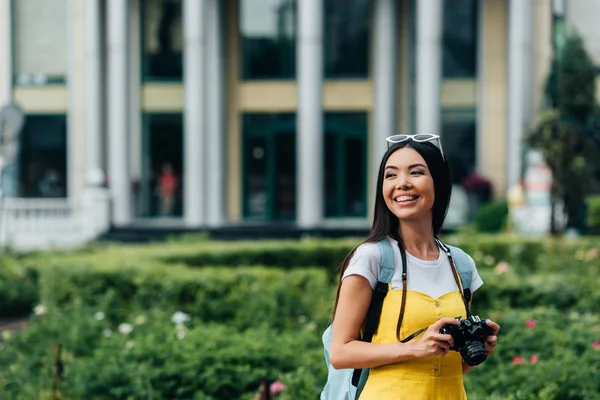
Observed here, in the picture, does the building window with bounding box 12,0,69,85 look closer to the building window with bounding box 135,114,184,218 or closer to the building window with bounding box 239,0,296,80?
the building window with bounding box 135,114,184,218

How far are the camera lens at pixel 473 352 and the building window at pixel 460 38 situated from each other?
24.6 meters

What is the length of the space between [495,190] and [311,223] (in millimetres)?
5183

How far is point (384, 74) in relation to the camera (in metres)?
27.0

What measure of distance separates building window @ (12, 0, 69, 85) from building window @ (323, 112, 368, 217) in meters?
7.51

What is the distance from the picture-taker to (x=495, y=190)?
1043 inches

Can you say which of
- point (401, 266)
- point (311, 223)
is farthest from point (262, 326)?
point (311, 223)

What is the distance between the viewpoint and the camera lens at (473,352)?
305 cm

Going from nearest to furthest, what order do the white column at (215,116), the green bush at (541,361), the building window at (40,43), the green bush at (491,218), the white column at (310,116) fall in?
the green bush at (541,361) < the green bush at (491,218) < the white column at (310,116) < the white column at (215,116) < the building window at (40,43)

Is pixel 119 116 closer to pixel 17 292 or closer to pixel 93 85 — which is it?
pixel 93 85

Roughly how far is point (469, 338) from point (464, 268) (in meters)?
0.46

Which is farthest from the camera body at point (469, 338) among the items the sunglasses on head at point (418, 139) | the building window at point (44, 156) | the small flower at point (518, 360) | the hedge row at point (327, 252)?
the building window at point (44, 156)

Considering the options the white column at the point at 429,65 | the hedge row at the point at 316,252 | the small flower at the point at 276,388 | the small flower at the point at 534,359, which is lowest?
the small flower at the point at 276,388

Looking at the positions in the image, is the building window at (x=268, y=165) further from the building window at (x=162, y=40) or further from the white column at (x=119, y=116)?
the white column at (x=119, y=116)

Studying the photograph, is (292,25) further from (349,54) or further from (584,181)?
(584,181)
